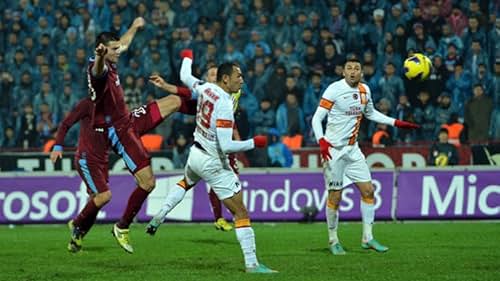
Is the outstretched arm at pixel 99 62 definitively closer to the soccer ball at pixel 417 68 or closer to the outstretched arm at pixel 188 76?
the outstretched arm at pixel 188 76

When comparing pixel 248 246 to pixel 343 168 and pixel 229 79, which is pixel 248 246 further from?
pixel 343 168

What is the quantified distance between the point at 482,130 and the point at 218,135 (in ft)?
41.7

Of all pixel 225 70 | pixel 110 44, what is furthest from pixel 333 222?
pixel 110 44

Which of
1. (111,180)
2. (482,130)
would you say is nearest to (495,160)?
(482,130)

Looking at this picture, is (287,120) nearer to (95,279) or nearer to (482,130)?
(482,130)

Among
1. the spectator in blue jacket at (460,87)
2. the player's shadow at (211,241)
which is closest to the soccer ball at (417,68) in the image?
the player's shadow at (211,241)

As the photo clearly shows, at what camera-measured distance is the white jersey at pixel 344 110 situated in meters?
14.9

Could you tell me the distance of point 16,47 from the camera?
28547mm

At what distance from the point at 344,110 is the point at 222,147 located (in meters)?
3.48

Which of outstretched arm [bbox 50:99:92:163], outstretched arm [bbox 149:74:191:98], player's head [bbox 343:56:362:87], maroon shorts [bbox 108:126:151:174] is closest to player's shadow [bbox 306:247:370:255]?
player's head [bbox 343:56:362:87]

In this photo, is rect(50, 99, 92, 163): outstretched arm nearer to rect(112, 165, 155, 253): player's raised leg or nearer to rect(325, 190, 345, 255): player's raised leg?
rect(112, 165, 155, 253): player's raised leg

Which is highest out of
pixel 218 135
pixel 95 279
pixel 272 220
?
pixel 218 135

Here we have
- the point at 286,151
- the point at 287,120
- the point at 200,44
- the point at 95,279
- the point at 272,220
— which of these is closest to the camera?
the point at 95,279

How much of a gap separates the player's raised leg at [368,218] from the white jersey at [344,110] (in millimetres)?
642
